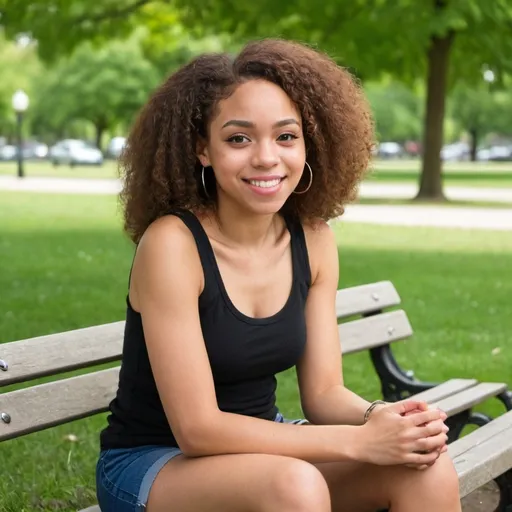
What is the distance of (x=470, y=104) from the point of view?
2756 inches

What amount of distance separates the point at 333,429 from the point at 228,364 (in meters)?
0.30

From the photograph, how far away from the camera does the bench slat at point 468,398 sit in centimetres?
420

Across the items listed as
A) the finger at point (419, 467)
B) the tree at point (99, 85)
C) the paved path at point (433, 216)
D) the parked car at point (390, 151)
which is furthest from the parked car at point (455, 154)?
the finger at point (419, 467)

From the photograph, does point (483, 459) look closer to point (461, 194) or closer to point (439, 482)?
point (439, 482)

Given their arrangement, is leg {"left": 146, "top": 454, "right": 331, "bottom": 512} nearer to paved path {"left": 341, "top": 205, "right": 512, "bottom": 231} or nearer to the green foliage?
paved path {"left": 341, "top": 205, "right": 512, "bottom": 231}

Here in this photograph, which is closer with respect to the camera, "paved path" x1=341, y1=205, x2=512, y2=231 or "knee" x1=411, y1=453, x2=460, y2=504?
"knee" x1=411, y1=453, x2=460, y2=504

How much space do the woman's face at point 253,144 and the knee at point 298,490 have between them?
0.70 meters

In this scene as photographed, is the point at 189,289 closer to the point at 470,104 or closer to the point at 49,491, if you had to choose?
the point at 49,491

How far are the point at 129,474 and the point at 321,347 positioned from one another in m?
0.67

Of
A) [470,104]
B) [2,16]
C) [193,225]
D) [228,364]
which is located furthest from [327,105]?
[470,104]

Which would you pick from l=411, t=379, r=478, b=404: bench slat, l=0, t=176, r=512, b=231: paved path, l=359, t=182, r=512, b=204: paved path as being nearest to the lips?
l=411, t=379, r=478, b=404: bench slat

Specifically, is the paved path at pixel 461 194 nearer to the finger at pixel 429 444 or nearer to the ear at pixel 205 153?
the ear at pixel 205 153

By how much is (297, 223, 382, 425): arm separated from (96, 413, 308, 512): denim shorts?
48cm

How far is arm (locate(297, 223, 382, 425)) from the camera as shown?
3162 mm
